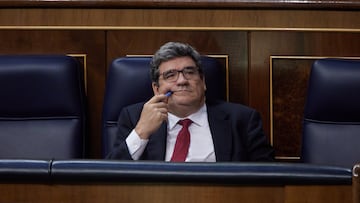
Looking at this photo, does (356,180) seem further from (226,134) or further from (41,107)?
(41,107)

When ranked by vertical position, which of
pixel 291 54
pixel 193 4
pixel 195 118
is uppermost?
pixel 193 4

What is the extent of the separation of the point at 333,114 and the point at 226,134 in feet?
1.08

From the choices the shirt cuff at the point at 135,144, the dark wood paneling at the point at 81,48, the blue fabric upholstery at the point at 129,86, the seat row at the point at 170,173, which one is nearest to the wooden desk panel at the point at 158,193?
the seat row at the point at 170,173

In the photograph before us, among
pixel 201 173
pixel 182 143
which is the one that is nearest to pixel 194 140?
pixel 182 143

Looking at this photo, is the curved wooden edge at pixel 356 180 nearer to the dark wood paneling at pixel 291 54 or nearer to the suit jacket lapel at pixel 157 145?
the suit jacket lapel at pixel 157 145

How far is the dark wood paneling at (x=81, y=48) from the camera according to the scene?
238 centimetres

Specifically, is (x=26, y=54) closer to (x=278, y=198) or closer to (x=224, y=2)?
(x=224, y=2)

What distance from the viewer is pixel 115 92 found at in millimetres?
2135

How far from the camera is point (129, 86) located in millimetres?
2121

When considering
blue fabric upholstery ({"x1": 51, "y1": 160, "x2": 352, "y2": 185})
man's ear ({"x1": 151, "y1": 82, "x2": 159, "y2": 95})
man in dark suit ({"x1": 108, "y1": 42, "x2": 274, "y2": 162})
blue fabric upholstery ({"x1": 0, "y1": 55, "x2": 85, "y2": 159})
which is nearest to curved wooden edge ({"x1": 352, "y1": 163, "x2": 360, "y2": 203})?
blue fabric upholstery ({"x1": 51, "y1": 160, "x2": 352, "y2": 185})

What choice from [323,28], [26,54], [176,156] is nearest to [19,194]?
[176,156]

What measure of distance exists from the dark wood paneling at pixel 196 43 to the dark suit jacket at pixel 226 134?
0.33 m

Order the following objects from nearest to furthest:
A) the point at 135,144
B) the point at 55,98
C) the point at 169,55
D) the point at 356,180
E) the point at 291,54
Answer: the point at 356,180
the point at 135,144
the point at 169,55
the point at 55,98
the point at 291,54

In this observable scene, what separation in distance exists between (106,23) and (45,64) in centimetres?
34
